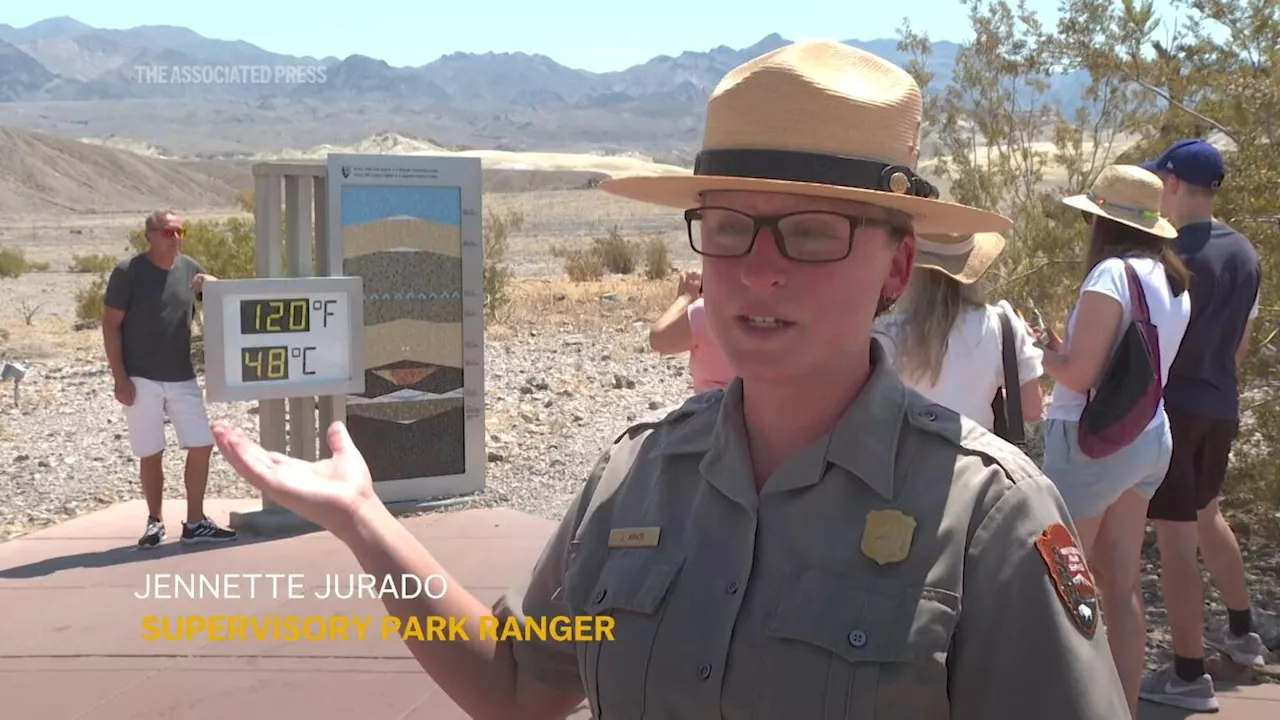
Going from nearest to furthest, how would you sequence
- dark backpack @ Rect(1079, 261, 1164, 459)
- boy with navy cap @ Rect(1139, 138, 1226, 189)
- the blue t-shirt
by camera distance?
dark backpack @ Rect(1079, 261, 1164, 459)
boy with navy cap @ Rect(1139, 138, 1226, 189)
the blue t-shirt

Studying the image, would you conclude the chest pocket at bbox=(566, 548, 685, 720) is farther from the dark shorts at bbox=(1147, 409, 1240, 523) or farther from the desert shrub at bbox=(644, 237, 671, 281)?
the desert shrub at bbox=(644, 237, 671, 281)

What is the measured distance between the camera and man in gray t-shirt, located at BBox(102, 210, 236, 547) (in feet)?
23.5

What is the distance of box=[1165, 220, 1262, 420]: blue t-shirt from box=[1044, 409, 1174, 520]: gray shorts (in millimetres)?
689

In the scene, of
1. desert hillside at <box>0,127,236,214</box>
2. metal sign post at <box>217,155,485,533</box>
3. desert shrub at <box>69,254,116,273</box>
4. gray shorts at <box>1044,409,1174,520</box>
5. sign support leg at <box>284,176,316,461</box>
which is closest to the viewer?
gray shorts at <box>1044,409,1174,520</box>

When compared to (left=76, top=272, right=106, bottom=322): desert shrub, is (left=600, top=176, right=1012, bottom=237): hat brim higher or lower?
higher

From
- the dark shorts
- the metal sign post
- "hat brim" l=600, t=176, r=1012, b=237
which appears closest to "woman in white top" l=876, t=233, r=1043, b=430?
the dark shorts

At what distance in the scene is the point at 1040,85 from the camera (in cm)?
1112

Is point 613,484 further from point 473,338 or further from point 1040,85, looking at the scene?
point 1040,85

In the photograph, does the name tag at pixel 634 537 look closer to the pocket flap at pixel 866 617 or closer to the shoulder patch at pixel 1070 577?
the pocket flap at pixel 866 617

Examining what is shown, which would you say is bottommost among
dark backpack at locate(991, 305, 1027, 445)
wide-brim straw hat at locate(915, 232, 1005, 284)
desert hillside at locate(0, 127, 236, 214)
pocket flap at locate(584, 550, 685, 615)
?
desert hillside at locate(0, 127, 236, 214)

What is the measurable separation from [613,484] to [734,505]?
239 mm

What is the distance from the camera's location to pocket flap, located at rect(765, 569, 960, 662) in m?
1.53

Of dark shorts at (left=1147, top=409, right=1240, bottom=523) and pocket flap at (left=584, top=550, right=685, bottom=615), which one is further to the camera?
dark shorts at (left=1147, top=409, right=1240, bottom=523)

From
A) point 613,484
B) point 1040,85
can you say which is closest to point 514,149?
point 1040,85
